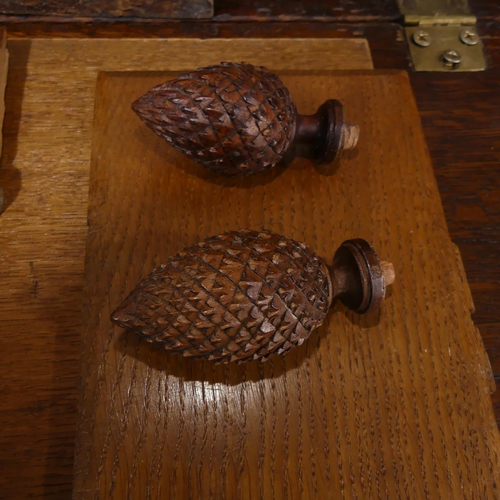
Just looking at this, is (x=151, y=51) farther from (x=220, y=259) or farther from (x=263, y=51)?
(x=220, y=259)

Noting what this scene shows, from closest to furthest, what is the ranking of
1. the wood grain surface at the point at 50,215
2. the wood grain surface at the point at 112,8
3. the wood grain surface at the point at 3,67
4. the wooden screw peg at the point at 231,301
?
the wooden screw peg at the point at 231,301 < the wood grain surface at the point at 50,215 < the wood grain surface at the point at 3,67 < the wood grain surface at the point at 112,8

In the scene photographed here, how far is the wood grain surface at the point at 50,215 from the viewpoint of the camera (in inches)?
27.3

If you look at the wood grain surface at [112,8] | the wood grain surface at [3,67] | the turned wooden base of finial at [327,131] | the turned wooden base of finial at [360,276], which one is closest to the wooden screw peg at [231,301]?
the turned wooden base of finial at [360,276]

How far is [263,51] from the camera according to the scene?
3.20 ft

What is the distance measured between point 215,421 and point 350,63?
0.70m

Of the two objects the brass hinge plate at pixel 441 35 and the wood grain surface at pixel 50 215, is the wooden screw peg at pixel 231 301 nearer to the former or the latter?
the wood grain surface at pixel 50 215

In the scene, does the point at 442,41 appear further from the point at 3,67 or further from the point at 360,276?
the point at 3,67

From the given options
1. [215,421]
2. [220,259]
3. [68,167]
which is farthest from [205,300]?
[68,167]

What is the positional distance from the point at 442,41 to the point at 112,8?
2.25 ft

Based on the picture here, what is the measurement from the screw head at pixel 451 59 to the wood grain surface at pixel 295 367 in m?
0.32

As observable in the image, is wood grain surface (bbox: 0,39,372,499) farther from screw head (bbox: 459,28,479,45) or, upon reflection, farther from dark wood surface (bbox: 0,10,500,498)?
screw head (bbox: 459,28,479,45)

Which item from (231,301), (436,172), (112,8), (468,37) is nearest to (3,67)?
(112,8)

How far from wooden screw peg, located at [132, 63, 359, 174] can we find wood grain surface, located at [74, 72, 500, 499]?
0.09m

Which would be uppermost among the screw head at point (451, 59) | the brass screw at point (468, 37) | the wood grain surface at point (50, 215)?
the brass screw at point (468, 37)
